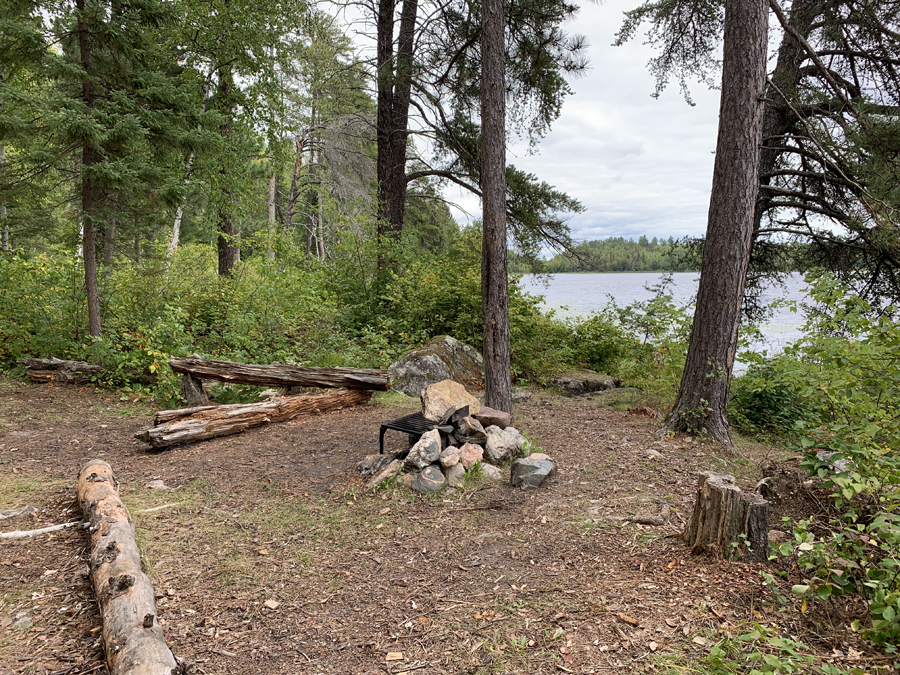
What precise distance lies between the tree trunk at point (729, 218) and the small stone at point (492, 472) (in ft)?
7.31

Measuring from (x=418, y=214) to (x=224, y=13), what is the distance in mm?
10544

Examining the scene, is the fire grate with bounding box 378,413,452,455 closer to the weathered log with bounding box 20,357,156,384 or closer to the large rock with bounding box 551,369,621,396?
the large rock with bounding box 551,369,621,396

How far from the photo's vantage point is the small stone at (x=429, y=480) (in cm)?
405

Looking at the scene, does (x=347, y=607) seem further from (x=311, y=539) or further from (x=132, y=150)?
(x=132, y=150)

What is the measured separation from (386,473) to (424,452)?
39 cm

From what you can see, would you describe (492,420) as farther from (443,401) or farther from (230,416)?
(230,416)

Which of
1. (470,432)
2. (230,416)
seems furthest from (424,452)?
(230,416)

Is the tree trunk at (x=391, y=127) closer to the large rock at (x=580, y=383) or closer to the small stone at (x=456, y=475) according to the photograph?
the large rock at (x=580, y=383)

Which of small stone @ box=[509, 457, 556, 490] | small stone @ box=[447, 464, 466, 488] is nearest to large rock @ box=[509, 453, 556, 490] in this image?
small stone @ box=[509, 457, 556, 490]

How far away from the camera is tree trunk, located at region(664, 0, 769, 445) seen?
467 centimetres

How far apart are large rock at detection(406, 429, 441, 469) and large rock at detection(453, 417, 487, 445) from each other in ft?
1.09

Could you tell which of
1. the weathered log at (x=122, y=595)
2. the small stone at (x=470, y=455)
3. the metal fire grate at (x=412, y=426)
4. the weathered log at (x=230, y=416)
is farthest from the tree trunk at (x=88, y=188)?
the small stone at (x=470, y=455)

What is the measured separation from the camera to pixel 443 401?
4848mm

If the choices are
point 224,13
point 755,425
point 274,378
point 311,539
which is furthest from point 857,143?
point 224,13
